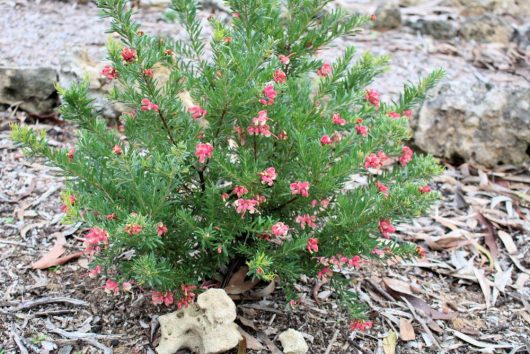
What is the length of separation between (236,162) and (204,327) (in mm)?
726

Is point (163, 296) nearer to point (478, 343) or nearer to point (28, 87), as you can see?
point (478, 343)

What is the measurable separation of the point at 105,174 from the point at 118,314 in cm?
80

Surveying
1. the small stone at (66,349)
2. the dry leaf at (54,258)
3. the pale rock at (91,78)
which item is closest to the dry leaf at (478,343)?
the small stone at (66,349)

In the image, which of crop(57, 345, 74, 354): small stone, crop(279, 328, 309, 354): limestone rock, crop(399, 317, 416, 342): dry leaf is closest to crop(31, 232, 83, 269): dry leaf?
crop(57, 345, 74, 354): small stone

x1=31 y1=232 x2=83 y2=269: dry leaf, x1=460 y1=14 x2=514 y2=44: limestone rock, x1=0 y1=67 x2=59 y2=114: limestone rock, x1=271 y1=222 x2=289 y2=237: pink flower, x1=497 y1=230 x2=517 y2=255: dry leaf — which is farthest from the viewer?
x1=460 y1=14 x2=514 y2=44: limestone rock

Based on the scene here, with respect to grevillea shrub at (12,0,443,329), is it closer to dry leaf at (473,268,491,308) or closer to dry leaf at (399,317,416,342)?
dry leaf at (399,317,416,342)

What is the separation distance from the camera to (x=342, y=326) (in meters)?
2.97

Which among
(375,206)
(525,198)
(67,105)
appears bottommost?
(525,198)

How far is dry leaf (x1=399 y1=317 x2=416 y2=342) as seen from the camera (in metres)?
3.01

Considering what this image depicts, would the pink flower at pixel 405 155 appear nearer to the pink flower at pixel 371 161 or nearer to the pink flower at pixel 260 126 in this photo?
the pink flower at pixel 371 161

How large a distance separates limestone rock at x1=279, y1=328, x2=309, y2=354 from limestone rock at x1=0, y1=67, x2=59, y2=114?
286 centimetres

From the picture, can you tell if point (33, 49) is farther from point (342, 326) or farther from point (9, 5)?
point (342, 326)

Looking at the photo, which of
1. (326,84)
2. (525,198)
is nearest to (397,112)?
(326,84)

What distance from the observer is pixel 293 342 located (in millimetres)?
2615
